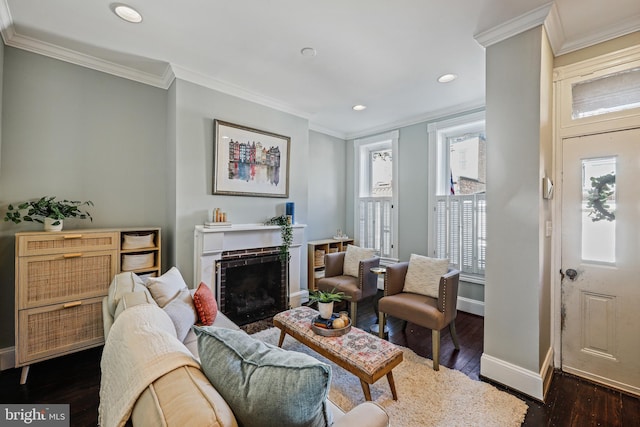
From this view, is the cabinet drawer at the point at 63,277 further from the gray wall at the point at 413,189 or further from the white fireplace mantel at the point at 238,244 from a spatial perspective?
the gray wall at the point at 413,189

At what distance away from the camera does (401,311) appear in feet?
8.68

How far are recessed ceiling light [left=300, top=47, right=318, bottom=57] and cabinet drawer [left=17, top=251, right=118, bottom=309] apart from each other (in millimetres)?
2504

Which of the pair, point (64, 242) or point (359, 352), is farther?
point (64, 242)

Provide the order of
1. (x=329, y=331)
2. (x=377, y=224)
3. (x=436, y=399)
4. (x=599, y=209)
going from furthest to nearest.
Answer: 1. (x=377, y=224)
2. (x=599, y=209)
3. (x=329, y=331)
4. (x=436, y=399)

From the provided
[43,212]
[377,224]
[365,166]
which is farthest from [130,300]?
[365,166]

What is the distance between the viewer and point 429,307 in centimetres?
252

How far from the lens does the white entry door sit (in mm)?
2045

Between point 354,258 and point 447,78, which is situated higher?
point 447,78

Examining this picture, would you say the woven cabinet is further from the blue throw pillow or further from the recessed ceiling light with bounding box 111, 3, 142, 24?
A: the blue throw pillow

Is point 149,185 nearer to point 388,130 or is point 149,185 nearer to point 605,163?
point 388,130

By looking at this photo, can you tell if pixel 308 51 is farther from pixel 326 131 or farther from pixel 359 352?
pixel 359 352

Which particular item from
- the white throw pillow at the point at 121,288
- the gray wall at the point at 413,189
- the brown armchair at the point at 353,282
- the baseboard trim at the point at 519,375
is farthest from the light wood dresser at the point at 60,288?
the gray wall at the point at 413,189

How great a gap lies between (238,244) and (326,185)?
2.22m

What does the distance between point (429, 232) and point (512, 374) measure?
7.17ft
